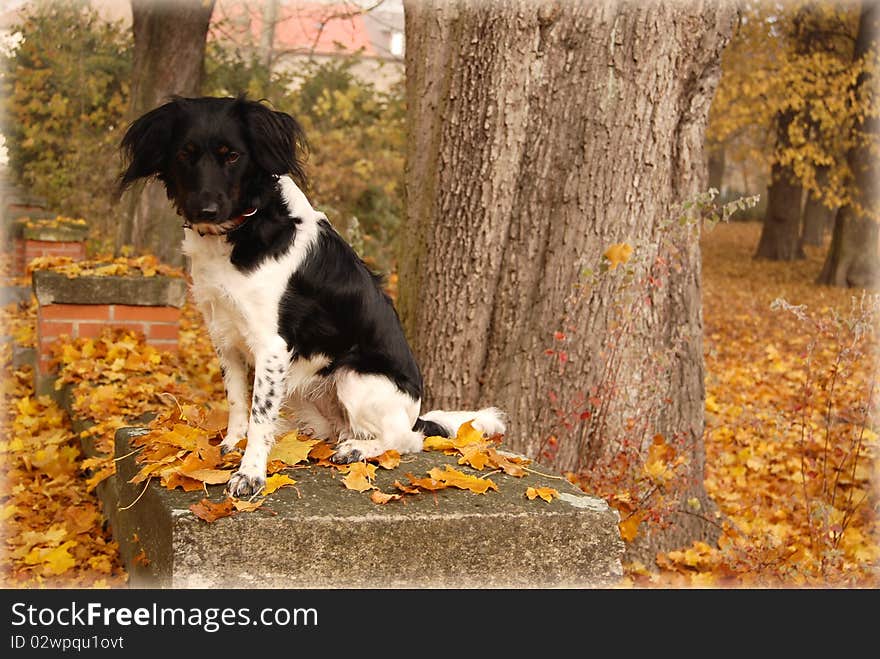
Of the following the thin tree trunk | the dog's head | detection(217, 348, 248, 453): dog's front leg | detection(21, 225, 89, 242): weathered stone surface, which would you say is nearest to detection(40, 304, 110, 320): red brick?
detection(217, 348, 248, 453): dog's front leg

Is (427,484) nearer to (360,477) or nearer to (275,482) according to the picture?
(360,477)

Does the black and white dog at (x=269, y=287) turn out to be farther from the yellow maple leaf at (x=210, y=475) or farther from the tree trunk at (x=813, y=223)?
the tree trunk at (x=813, y=223)

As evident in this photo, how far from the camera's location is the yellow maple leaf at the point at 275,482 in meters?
2.99

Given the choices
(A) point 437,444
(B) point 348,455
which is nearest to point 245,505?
(B) point 348,455

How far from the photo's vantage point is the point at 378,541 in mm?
2836

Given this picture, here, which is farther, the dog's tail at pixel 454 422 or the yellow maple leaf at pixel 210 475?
the dog's tail at pixel 454 422

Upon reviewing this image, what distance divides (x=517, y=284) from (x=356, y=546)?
2.20m

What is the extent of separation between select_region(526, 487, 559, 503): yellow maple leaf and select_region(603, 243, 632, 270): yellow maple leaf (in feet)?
5.76

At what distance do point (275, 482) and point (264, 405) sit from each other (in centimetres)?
29

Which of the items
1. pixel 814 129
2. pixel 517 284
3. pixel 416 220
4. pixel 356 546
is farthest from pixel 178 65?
pixel 814 129

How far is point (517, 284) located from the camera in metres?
4.71

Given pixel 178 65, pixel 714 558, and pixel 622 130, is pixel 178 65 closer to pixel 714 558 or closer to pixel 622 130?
pixel 622 130

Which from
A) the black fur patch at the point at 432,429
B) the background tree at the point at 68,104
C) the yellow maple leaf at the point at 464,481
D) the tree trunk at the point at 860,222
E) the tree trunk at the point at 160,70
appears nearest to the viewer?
the yellow maple leaf at the point at 464,481

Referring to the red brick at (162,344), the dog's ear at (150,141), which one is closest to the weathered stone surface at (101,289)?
the red brick at (162,344)
